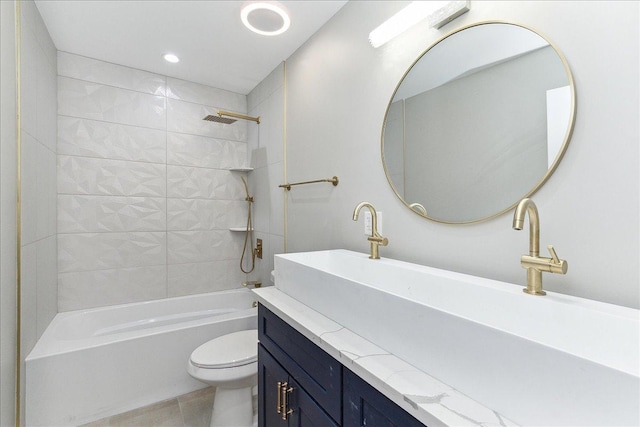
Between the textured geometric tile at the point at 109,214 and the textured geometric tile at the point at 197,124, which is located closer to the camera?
the textured geometric tile at the point at 109,214

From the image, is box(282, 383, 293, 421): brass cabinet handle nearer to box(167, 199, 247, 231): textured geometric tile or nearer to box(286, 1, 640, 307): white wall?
box(286, 1, 640, 307): white wall

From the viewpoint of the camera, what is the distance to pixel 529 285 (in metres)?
0.80

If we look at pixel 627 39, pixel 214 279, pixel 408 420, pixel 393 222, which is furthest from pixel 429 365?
pixel 214 279

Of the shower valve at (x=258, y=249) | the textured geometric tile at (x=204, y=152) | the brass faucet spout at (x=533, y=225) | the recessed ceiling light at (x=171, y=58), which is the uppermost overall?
the recessed ceiling light at (x=171, y=58)

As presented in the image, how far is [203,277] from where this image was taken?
2.77 metres

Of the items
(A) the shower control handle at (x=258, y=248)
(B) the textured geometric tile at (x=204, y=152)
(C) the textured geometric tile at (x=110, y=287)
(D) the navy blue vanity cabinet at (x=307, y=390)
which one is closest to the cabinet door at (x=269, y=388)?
(D) the navy blue vanity cabinet at (x=307, y=390)

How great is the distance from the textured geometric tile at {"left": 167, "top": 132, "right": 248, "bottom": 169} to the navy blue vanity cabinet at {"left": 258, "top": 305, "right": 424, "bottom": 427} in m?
1.90

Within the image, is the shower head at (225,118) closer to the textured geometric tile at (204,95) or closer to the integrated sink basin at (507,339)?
the textured geometric tile at (204,95)

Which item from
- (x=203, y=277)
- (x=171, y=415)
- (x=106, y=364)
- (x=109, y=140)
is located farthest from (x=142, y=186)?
(x=171, y=415)

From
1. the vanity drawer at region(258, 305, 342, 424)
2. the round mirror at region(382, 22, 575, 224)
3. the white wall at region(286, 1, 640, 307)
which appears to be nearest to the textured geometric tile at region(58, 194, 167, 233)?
the white wall at region(286, 1, 640, 307)

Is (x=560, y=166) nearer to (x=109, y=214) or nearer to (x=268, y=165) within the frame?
(x=268, y=165)

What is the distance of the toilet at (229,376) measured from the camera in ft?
5.22

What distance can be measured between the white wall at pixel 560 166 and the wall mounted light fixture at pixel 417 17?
0.11ft

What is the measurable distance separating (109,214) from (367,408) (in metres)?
2.54
